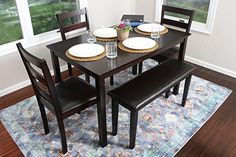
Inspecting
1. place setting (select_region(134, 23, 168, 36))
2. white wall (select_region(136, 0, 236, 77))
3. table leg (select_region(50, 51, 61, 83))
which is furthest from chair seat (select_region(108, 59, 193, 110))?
white wall (select_region(136, 0, 236, 77))

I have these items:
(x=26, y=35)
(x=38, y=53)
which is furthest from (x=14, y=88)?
(x=26, y=35)

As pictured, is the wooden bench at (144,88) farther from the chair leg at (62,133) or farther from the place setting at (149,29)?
the chair leg at (62,133)

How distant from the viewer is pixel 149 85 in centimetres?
195

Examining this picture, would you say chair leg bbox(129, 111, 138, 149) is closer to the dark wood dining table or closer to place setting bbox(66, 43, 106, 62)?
the dark wood dining table

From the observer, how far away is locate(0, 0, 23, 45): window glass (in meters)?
2.40

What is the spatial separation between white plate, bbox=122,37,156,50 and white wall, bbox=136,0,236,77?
125 centimetres

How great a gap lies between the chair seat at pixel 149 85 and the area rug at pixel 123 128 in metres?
0.43

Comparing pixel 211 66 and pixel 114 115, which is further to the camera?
pixel 211 66

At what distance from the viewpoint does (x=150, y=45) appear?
1939 mm

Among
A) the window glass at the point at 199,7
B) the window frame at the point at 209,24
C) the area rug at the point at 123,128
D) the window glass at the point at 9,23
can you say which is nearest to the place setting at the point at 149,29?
the area rug at the point at 123,128

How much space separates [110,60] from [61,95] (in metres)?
0.49

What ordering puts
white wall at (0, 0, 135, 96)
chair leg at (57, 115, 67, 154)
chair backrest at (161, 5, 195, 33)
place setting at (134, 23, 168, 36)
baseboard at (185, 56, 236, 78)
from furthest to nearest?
baseboard at (185, 56, 236, 78) → white wall at (0, 0, 135, 96) → chair backrest at (161, 5, 195, 33) → place setting at (134, 23, 168, 36) → chair leg at (57, 115, 67, 154)

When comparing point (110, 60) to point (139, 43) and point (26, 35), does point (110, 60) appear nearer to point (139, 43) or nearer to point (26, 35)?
point (139, 43)

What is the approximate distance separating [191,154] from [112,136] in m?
0.69
